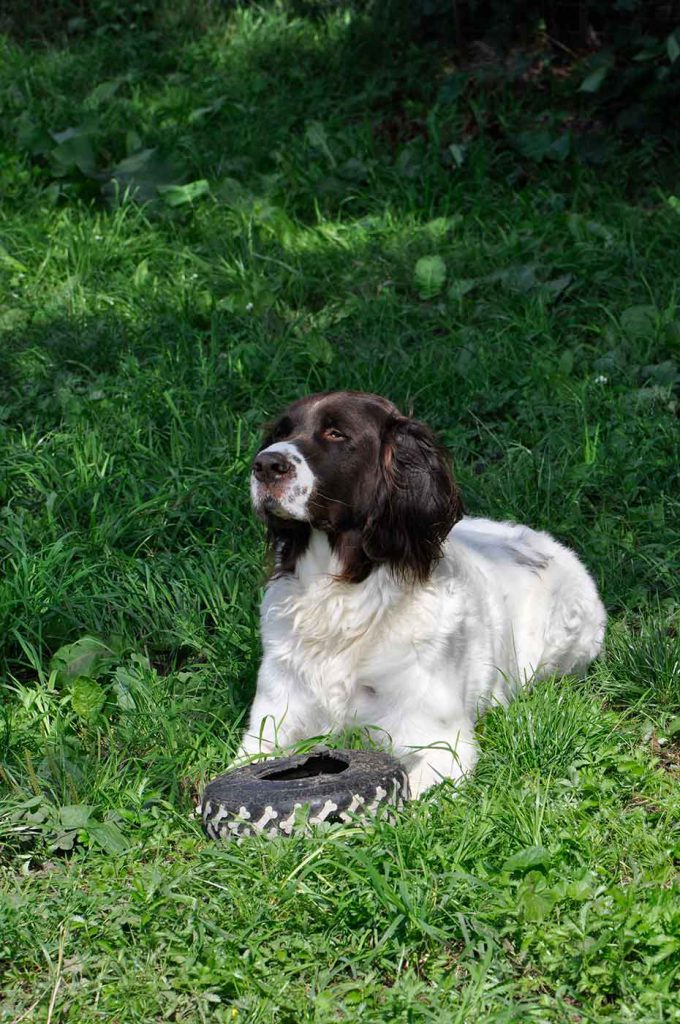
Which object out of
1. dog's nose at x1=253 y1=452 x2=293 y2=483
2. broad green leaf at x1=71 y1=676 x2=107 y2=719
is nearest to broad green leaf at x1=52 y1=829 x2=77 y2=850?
broad green leaf at x1=71 y1=676 x2=107 y2=719

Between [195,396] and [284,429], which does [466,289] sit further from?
[284,429]

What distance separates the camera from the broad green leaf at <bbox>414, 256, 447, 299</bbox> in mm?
6457

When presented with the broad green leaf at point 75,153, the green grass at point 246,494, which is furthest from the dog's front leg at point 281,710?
the broad green leaf at point 75,153

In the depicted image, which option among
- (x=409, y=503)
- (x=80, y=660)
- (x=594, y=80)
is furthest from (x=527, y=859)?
(x=594, y=80)

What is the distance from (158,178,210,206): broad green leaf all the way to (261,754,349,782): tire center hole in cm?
432

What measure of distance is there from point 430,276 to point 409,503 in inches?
118

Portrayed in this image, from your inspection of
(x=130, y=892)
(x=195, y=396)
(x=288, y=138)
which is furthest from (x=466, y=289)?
(x=130, y=892)

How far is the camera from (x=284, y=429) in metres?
3.77

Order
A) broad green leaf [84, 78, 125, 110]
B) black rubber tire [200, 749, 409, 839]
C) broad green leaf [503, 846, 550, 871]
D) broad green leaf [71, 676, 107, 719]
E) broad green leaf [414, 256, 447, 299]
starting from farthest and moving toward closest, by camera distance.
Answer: broad green leaf [84, 78, 125, 110], broad green leaf [414, 256, 447, 299], broad green leaf [71, 676, 107, 719], black rubber tire [200, 749, 409, 839], broad green leaf [503, 846, 550, 871]

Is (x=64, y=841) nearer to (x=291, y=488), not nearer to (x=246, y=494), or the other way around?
(x=291, y=488)

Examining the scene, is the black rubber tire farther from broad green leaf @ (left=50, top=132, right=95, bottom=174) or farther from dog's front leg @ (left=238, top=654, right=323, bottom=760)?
broad green leaf @ (left=50, top=132, right=95, bottom=174)

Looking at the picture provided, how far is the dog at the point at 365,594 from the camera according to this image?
3656 mm

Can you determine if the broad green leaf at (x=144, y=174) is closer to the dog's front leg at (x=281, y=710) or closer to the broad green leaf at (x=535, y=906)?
the dog's front leg at (x=281, y=710)

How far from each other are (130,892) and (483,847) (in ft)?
2.81
